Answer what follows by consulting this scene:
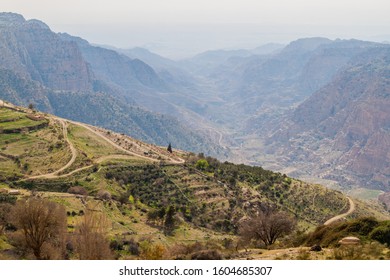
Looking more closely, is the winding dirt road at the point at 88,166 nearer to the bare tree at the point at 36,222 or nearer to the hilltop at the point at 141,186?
the hilltop at the point at 141,186

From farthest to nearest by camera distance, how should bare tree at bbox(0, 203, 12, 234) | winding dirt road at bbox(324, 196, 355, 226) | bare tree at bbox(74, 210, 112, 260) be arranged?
1. winding dirt road at bbox(324, 196, 355, 226)
2. bare tree at bbox(0, 203, 12, 234)
3. bare tree at bbox(74, 210, 112, 260)

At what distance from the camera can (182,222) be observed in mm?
78812

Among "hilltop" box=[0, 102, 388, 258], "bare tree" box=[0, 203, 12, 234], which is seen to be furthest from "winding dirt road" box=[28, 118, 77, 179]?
"bare tree" box=[0, 203, 12, 234]

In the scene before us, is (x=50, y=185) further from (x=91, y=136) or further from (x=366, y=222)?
(x=366, y=222)

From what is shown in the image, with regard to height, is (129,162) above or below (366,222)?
below

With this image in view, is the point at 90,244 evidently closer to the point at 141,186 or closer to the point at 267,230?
the point at 267,230

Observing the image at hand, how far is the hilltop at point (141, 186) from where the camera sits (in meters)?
75.0

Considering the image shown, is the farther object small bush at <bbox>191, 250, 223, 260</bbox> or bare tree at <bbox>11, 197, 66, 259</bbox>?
bare tree at <bbox>11, 197, 66, 259</bbox>

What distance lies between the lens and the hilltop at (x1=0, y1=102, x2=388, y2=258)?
75000 millimetres

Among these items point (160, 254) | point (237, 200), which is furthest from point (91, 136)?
point (160, 254)

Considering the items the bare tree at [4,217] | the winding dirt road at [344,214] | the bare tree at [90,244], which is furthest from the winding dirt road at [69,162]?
the bare tree at [90,244]

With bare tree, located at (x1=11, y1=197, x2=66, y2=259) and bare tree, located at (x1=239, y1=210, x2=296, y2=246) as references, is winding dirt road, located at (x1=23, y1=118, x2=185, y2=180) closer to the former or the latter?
bare tree, located at (x1=239, y1=210, x2=296, y2=246)

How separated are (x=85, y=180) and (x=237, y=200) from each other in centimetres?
3181

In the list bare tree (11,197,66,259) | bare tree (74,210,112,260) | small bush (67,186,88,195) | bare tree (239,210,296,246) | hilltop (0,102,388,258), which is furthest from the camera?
small bush (67,186,88,195)
